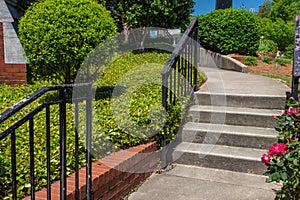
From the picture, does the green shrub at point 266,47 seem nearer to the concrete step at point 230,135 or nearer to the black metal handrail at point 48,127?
the concrete step at point 230,135

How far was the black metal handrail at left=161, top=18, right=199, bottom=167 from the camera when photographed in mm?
3503

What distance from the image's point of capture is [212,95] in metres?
4.38

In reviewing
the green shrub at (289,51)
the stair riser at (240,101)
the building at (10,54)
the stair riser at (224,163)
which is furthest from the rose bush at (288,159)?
the green shrub at (289,51)

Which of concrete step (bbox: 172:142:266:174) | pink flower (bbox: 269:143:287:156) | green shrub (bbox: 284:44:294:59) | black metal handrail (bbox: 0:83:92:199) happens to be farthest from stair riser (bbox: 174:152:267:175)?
green shrub (bbox: 284:44:294:59)

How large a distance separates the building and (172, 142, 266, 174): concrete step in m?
3.62

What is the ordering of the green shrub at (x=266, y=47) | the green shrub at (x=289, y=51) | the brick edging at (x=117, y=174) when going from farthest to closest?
the green shrub at (x=289, y=51) → the green shrub at (x=266, y=47) → the brick edging at (x=117, y=174)

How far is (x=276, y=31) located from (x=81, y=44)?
1441cm

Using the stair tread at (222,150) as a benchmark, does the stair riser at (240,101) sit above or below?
above

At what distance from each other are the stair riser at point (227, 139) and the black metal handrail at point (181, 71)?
46 centimetres

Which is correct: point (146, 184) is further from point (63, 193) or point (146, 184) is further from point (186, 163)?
point (63, 193)

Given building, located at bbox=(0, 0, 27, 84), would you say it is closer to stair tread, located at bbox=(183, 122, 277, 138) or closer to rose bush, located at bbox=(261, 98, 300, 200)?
stair tread, located at bbox=(183, 122, 277, 138)

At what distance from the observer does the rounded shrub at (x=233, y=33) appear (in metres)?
10.4

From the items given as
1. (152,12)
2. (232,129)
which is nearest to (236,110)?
(232,129)

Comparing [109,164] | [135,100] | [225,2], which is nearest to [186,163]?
[135,100]
